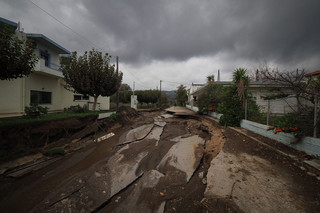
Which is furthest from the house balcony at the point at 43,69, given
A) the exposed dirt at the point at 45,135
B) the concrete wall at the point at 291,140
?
the concrete wall at the point at 291,140

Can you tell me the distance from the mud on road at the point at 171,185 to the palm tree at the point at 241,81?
295cm

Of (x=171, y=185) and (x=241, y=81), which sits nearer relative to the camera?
(x=171, y=185)

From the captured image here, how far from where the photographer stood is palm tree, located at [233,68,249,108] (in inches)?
252

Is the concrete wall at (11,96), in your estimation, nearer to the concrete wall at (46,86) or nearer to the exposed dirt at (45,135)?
the concrete wall at (46,86)

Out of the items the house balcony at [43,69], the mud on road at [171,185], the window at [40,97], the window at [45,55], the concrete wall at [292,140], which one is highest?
the window at [45,55]

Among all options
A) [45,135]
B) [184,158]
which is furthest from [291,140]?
[45,135]

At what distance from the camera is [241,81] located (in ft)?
21.1

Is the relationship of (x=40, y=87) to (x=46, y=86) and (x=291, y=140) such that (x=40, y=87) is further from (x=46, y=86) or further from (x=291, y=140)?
(x=291, y=140)

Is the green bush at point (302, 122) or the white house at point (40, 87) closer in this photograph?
the green bush at point (302, 122)

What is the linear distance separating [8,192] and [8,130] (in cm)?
269

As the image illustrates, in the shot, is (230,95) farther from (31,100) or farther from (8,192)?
(31,100)

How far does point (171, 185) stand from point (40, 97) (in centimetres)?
1314

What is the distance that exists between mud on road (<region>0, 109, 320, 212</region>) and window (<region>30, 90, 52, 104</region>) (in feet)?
28.8

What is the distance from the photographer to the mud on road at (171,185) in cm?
219
